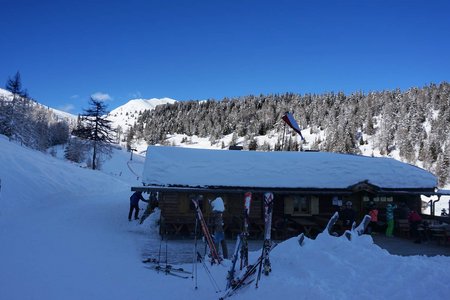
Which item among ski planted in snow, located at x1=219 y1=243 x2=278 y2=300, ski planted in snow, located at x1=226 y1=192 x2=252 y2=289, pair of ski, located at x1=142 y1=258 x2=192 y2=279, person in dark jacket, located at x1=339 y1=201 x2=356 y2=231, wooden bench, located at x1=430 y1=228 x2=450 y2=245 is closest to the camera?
ski planted in snow, located at x1=219 y1=243 x2=278 y2=300

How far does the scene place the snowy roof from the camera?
17.0m

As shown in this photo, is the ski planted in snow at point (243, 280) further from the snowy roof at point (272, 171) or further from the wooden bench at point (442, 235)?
the wooden bench at point (442, 235)

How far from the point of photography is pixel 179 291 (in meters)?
8.02

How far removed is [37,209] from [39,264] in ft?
31.5

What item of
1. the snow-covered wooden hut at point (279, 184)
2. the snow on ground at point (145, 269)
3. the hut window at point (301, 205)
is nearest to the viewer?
the snow on ground at point (145, 269)

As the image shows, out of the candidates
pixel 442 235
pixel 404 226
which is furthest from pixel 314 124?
pixel 442 235

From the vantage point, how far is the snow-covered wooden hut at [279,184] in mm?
16500

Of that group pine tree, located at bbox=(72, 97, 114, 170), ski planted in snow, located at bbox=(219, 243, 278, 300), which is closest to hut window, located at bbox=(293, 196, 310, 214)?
ski planted in snow, located at bbox=(219, 243, 278, 300)

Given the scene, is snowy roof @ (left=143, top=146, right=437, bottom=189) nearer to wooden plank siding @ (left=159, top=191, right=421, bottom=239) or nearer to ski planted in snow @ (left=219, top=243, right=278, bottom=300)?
wooden plank siding @ (left=159, top=191, right=421, bottom=239)

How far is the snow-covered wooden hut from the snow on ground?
2649 mm

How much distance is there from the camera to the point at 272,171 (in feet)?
60.6

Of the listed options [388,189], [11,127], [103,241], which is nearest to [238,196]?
[103,241]

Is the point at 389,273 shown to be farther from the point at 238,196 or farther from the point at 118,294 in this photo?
the point at 238,196

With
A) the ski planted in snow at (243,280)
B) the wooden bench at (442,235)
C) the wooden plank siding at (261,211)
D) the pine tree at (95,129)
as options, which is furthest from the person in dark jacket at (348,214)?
the pine tree at (95,129)
